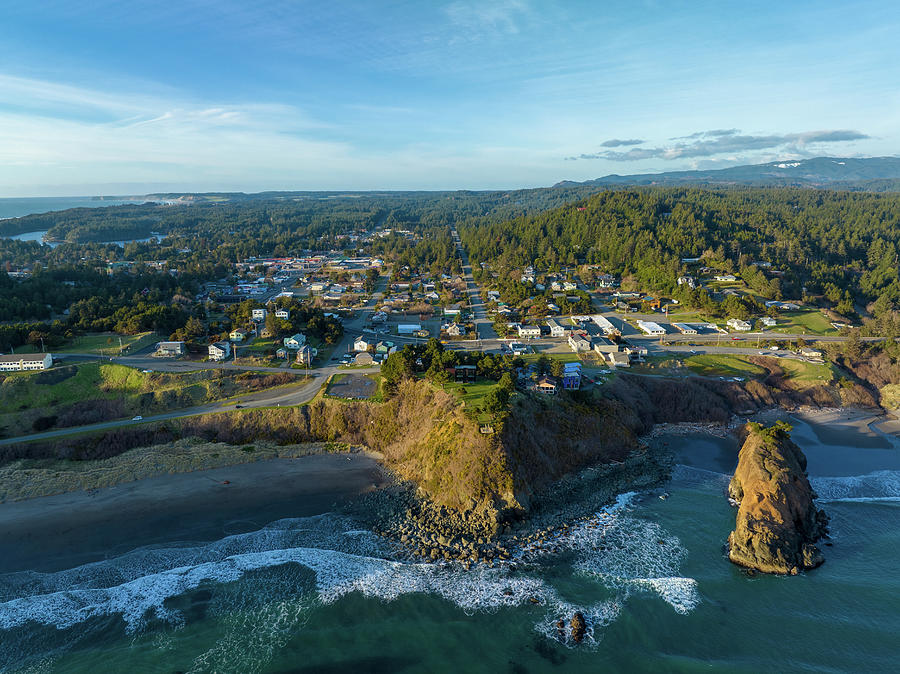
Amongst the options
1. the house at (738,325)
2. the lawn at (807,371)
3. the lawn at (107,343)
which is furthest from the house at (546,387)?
the lawn at (107,343)

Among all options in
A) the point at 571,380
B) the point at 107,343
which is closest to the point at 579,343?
the point at 571,380

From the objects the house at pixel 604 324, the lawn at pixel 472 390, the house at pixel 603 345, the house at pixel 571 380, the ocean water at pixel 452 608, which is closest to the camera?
the ocean water at pixel 452 608

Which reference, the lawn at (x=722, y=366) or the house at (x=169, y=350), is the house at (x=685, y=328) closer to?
the lawn at (x=722, y=366)

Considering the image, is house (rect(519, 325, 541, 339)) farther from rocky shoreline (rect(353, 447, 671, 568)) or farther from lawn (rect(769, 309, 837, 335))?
lawn (rect(769, 309, 837, 335))

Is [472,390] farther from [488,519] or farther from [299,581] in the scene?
[299,581]

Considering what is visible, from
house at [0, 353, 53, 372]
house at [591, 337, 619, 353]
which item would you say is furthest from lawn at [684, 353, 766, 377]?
house at [0, 353, 53, 372]

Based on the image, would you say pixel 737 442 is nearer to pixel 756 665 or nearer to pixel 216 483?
pixel 756 665
